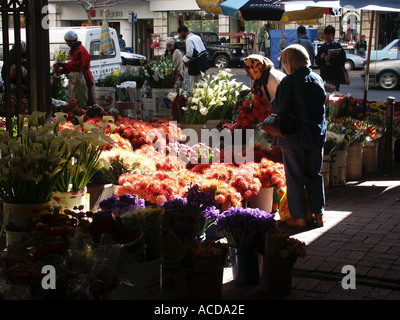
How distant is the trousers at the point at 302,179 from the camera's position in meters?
5.83

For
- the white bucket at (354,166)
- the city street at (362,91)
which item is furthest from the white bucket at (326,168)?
the city street at (362,91)

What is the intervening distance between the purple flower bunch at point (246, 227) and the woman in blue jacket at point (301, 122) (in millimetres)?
1375

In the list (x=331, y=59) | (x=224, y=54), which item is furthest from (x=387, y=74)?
(x=331, y=59)

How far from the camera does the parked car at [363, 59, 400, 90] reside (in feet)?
69.5

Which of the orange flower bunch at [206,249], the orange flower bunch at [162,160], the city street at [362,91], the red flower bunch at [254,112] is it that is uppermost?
the red flower bunch at [254,112]

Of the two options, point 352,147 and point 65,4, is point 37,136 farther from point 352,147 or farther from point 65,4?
point 65,4

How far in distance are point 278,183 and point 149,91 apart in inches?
172

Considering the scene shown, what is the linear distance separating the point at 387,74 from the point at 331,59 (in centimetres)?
1134

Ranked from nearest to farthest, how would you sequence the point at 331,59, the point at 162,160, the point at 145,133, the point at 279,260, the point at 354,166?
the point at 279,260
the point at 162,160
the point at 145,133
the point at 354,166
the point at 331,59

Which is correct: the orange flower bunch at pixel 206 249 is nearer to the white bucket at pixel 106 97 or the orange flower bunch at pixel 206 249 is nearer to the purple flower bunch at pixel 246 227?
the purple flower bunch at pixel 246 227

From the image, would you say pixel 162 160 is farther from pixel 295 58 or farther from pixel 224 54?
pixel 224 54

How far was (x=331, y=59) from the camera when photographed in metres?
10.9

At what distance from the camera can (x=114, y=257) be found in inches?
129

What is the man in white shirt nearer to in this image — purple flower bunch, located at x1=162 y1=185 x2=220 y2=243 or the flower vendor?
the flower vendor
